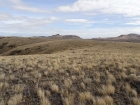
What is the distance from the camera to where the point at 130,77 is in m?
9.11

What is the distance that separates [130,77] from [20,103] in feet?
18.1

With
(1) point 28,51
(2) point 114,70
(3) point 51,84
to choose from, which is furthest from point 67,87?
(1) point 28,51

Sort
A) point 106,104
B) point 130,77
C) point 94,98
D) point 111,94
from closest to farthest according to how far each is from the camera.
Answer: point 106,104 < point 94,98 < point 111,94 < point 130,77

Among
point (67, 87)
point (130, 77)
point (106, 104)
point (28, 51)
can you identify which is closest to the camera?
point (106, 104)

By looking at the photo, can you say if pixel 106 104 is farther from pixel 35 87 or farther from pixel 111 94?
pixel 35 87

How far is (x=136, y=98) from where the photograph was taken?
658 cm

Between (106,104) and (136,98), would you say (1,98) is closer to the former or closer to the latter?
(106,104)

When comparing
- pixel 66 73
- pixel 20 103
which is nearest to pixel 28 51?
pixel 66 73

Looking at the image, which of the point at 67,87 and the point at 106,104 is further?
the point at 67,87

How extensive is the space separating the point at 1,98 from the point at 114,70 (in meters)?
6.86

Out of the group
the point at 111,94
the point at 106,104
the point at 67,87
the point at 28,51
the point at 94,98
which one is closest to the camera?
the point at 106,104

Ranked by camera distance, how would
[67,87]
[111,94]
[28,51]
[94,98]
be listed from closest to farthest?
1. [94,98]
2. [111,94]
3. [67,87]
4. [28,51]

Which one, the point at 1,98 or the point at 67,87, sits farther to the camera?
the point at 67,87

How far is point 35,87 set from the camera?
27.3ft
